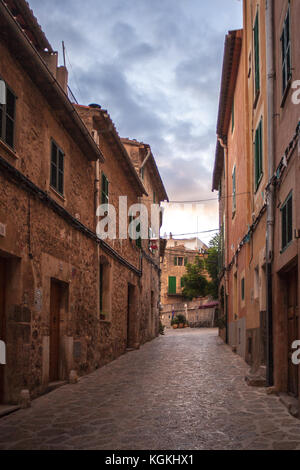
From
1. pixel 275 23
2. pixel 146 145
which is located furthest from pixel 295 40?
pixel 146 145

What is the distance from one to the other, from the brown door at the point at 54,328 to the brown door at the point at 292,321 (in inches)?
175

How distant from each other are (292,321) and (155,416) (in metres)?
2.69

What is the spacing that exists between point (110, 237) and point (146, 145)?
685 cm

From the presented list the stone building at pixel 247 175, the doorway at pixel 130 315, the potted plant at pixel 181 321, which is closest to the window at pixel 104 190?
the stone building at pixel 247 175

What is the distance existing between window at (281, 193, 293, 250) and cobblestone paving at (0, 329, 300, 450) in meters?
2.39

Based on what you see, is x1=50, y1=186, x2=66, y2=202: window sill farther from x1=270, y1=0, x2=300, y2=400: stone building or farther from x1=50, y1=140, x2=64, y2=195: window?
x1=270, y1=0, x2=300, y2=400: stone building

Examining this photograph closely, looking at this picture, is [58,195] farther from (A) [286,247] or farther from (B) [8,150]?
(A) [286,247]

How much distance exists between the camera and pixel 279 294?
8438mm

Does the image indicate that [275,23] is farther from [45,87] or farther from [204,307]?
[204,307]

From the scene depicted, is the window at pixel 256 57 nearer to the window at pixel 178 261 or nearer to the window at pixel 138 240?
the window at pixel 138 240

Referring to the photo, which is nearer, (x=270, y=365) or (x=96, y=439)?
(x=96, y=439)

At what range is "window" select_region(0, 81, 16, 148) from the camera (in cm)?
734

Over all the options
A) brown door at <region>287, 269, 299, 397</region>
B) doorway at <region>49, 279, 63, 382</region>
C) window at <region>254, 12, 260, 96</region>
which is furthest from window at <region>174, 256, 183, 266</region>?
brown door at <region>287, 269, 299, 397</region>

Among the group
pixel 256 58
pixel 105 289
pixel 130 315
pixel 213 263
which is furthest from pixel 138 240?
pixel 213 263
